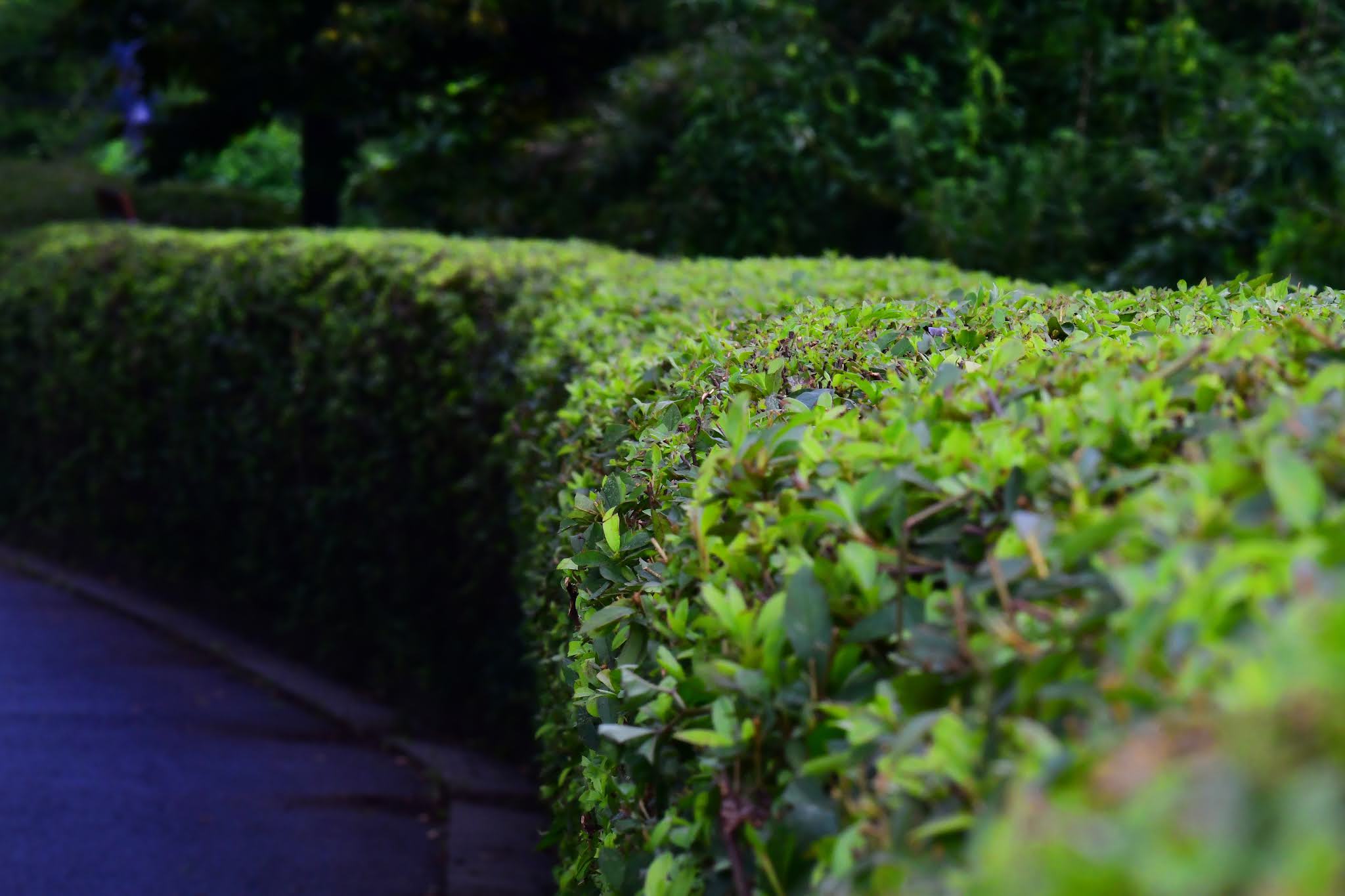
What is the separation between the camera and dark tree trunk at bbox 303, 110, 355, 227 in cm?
1573

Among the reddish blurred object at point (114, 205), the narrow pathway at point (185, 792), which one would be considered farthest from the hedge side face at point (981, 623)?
the reddish blurred object at point (114, 205)

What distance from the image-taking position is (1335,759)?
961 millimetres

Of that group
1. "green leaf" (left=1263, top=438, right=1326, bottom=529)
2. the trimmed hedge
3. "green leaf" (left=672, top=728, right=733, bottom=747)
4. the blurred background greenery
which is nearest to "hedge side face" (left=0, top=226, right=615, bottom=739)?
the trimmed hedge

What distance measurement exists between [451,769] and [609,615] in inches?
188

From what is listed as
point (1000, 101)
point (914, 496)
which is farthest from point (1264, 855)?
point (1000, 101)

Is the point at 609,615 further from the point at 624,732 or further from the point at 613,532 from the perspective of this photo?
the point at 624,732

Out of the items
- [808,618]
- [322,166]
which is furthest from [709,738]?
[322,166]

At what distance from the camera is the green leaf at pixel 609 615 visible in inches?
97.0

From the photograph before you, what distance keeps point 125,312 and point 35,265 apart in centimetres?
238

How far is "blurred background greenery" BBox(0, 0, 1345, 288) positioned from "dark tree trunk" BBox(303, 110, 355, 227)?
0.93 m

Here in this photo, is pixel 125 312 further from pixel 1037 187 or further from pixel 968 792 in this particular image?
pixel 968 792

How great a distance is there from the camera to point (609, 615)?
8.10ft

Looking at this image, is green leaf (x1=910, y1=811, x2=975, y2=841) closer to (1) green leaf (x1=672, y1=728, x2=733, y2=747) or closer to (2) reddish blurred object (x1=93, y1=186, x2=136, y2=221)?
(1) green leaf (x1=672, y1=728, x2=733, y2=747)

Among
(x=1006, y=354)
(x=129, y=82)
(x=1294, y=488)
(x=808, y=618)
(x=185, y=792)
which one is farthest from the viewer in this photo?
(x=129, y=82)
